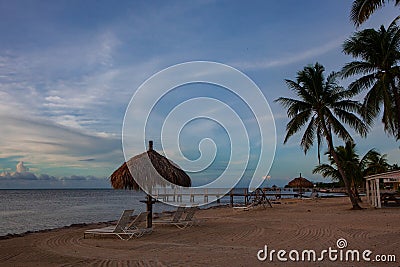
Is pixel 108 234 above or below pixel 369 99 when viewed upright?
below

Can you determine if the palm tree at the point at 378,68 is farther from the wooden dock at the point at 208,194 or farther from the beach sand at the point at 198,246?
the wooden dock at the point at 208,194

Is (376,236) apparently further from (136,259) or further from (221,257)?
(136,259)

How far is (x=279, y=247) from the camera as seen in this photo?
29.0 ft

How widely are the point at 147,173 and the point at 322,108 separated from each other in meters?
13.1

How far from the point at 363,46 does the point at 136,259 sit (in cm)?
1464

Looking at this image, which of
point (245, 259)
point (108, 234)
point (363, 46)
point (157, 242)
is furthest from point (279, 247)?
point (363, 46)

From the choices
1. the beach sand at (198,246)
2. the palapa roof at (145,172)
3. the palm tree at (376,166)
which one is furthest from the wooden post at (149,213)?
the palm tree at (376,166)

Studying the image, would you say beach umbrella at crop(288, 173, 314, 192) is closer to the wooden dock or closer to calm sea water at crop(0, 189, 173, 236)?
the wooden dock

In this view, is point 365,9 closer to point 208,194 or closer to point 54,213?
point 54,213

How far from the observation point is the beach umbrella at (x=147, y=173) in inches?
497

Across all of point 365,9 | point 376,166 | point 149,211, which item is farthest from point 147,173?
point 376,166

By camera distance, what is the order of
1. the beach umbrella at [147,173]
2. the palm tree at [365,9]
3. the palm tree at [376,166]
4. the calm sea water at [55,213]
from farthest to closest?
the palm tree at [376,166] → the calm sea water at [55,213] → the beach umbrella at [147,173] → the palm tree at [365,9]

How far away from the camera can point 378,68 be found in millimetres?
17078

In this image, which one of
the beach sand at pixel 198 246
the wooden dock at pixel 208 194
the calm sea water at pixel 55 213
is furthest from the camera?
the wooden dock at pixel 208 194
